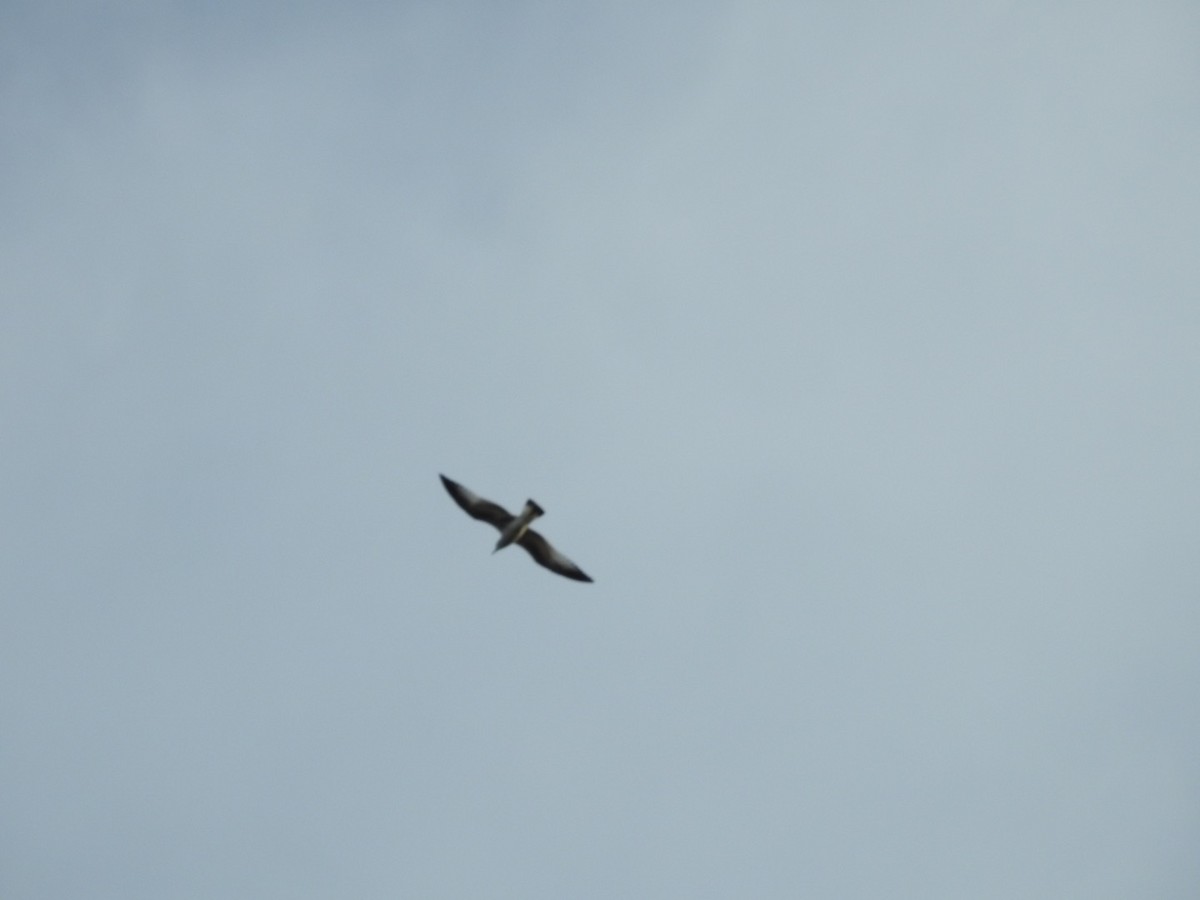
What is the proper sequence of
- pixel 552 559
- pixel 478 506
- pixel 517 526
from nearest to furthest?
pixel 517 526, pixel 478 506, pixel 552 559

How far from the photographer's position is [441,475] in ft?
97.2

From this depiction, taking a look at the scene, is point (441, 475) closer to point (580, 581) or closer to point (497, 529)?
point (497, 529)

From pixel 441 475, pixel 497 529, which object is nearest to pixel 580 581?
pixel 497 529

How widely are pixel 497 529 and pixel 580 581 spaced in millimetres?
2903

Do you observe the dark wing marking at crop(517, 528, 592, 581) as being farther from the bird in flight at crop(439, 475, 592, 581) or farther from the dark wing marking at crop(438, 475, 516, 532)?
the dark wing marking at crop(438, 475, 516, 532)

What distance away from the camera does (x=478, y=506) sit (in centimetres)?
2897

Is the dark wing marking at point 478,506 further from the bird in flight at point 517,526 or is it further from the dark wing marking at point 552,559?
the dark wing marking at point 552,559

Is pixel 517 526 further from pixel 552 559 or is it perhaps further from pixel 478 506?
pixel 552 559

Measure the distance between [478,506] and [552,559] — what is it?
2715 millimetres

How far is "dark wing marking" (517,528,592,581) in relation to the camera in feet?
97.8

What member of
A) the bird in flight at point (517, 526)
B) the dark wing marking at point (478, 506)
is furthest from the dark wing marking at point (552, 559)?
the dark wing marking at point (478, 506)

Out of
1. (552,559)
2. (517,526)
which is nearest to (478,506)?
(517,526)

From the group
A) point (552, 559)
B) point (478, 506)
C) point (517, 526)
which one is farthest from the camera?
point (552, 559)

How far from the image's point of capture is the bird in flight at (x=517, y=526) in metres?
28.0
